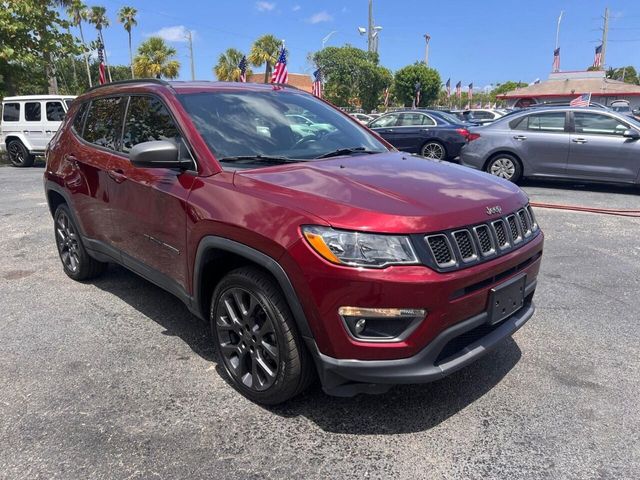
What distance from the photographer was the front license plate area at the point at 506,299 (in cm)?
258

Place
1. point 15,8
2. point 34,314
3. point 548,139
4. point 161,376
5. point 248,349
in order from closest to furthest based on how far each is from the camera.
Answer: point 248,349 → point 161,376 → point 34,314 → point 548,139 → point 15,8

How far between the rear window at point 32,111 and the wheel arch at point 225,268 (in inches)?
573

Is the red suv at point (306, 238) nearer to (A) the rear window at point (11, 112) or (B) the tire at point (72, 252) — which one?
(B) the tire at point (72, 252)

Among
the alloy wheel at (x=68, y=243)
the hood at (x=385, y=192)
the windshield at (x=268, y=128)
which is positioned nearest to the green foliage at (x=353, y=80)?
the alloy wheel at (x=68, y=243)

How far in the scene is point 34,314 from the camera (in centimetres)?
421

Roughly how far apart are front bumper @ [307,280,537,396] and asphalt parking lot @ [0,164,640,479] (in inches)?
13.9

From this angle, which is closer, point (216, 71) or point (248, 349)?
point (248, 349)

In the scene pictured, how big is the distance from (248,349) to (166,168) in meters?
1.27

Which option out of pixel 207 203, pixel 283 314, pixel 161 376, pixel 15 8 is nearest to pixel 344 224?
pixel 283 314

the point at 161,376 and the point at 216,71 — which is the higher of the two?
the point at 216,71

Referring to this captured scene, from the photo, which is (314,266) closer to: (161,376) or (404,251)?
(404,251)

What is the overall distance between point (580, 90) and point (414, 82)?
1798 cm

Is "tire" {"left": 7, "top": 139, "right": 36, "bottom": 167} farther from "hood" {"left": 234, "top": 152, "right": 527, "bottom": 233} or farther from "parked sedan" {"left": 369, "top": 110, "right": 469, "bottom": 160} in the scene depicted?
"hood" {"left": 234, "top": 152, "right": 527, "bottom": 233}

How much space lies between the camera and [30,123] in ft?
49.9
